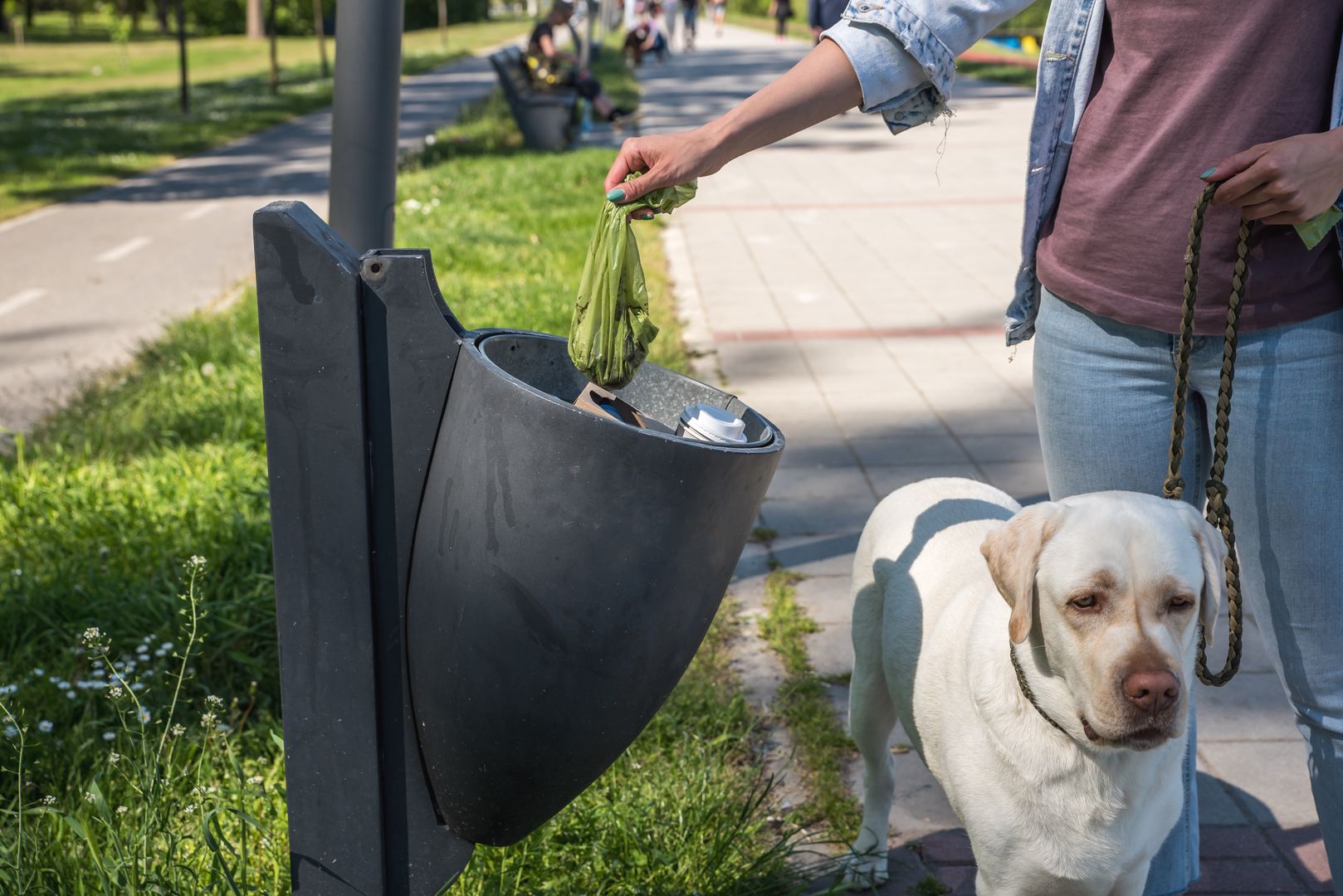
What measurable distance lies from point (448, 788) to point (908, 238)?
9289mm

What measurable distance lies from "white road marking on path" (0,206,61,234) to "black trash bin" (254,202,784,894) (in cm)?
1108

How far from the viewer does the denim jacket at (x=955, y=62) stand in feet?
6.67

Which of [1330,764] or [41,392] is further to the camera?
[41,392]

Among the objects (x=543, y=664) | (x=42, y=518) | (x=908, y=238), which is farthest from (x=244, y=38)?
(x=543, y=664)

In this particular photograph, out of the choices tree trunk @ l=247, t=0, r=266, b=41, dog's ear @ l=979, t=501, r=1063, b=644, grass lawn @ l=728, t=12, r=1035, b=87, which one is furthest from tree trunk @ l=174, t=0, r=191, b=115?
tree trunk @ l=247, t=0, r=266, b=41

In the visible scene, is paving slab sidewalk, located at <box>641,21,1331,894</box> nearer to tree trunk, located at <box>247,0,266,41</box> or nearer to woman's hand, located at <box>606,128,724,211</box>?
woman's hand, located at <box>606,128,724,211</box>

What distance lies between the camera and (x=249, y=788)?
9.62 ft

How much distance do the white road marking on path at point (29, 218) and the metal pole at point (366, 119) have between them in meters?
9.51

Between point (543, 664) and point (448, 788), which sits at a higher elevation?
point (543, 664)

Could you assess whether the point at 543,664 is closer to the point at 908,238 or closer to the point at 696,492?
the point at 696,492

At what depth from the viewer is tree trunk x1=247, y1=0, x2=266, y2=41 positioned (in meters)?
49.9

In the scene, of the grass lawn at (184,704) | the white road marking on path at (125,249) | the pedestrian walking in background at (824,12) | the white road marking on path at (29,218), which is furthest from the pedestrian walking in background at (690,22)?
the grass lawn at (184,704)

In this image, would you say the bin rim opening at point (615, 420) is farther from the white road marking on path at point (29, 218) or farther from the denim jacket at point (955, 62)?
the white road marking on path at point (29, 218)

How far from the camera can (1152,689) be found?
1.95 meters
